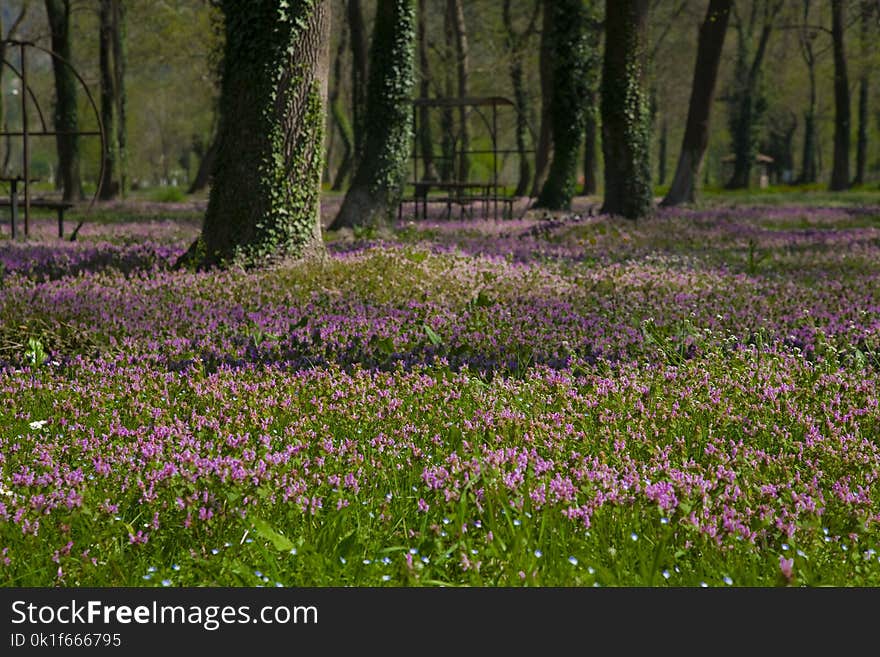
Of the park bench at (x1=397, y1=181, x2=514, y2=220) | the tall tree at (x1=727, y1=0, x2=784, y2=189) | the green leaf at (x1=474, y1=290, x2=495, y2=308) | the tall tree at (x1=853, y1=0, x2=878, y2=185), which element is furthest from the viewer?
the tall tree at (x1=727, y1=0, x2=784, y2=189)

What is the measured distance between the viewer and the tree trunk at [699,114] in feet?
82.8

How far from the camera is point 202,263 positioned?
10.6m

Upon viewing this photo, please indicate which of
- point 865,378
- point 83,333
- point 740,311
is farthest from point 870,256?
point 83,333

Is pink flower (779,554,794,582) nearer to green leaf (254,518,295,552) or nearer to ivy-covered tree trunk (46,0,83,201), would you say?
green leaf (254,518,295,552)

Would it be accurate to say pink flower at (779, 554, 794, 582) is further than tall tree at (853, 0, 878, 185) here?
No

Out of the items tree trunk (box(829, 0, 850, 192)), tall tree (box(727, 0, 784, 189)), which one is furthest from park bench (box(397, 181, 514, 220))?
tall tree (box(727, 0, 784, 189))

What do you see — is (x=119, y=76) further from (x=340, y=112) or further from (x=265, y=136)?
(x=265, y=136)

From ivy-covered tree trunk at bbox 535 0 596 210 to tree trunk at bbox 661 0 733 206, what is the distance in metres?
3.56

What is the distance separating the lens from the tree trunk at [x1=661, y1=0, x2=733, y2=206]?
2523cm

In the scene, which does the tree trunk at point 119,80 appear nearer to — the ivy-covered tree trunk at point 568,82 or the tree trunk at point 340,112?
the tree trunk at point 340,112

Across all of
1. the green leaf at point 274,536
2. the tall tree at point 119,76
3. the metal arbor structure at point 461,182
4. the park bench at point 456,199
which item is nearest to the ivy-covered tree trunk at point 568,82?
the metal arbor structure at point 461,182

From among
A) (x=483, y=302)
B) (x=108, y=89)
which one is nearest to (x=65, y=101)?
(x=108, y=89)

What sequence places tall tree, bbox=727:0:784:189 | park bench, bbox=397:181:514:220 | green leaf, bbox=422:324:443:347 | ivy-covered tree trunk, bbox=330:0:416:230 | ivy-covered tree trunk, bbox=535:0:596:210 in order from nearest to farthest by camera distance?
1. green leaf, bbox=422:324:443:347
2. ivy-covered tree trunk, bbox=330:0:416:230
3. park bench, bbox=397:181:514:220
4. ivy-covered tree trunk, bbox=535:0:596:210
5. tall tree, bbox=727:0:784:189

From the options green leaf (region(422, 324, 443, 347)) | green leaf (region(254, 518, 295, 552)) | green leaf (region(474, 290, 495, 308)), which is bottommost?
green leaf (region(254, 518, 295, 552))
